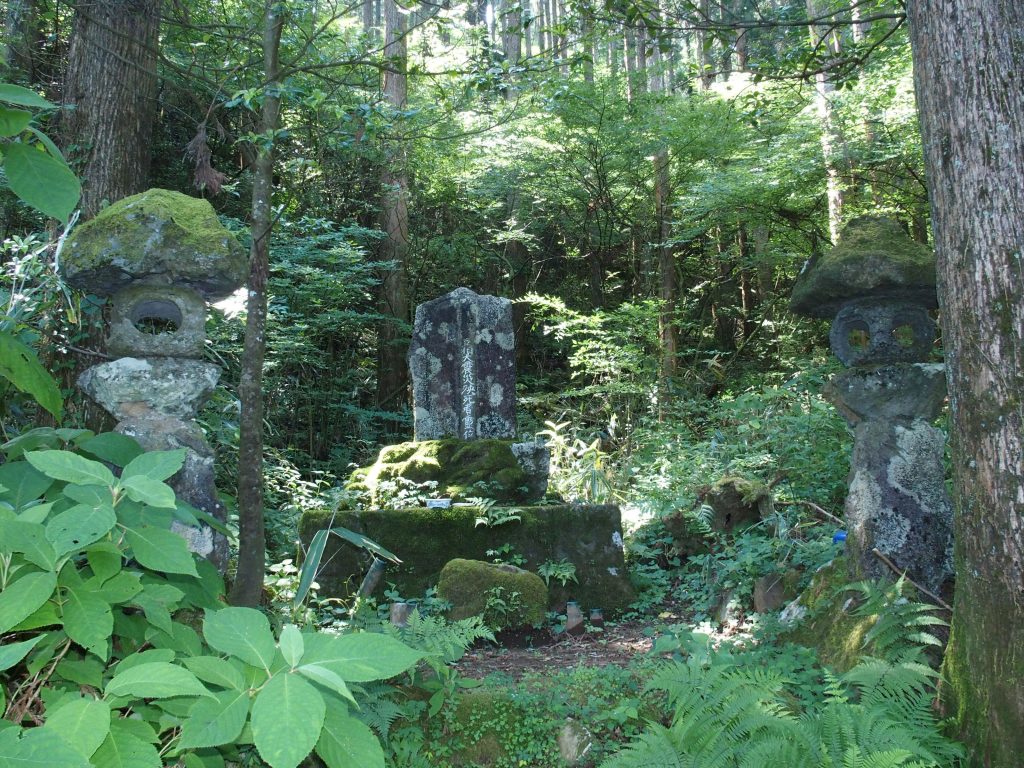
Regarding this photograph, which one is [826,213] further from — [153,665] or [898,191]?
[153,665]

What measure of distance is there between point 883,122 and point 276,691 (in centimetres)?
1031

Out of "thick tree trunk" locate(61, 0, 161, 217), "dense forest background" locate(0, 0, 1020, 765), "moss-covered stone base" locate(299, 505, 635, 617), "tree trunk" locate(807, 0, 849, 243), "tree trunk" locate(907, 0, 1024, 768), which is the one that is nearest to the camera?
"tree trunk" locate(907, 0, 1024, 768)

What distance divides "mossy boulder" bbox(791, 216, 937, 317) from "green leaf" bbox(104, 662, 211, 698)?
3778 mm

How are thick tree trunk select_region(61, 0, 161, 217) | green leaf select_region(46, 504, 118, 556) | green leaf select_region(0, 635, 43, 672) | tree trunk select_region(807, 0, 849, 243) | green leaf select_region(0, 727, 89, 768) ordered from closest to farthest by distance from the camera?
green leaf select_region(0, 727, 89, 768) < green leaf select_region(0, 635, 43, 672) < green leaf select_region(46, 504, 118, 556) < thick tree trunk select_region(61, 0, 161, 217) < tree trunk select_region(807, 0, 849, 243)

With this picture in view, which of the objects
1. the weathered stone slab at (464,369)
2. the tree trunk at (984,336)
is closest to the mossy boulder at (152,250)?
the tree trunk at (984,336)

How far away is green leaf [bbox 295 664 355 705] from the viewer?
1225 mm

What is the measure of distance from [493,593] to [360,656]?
4.06 metres

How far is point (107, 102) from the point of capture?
6535 millimetres

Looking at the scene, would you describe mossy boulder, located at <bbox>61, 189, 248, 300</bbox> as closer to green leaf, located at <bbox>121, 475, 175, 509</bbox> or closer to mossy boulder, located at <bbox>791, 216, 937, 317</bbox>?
green leaf, located at <bbox>121, 475, 175, 509</bbox>

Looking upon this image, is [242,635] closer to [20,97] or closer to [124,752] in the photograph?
[124,752]

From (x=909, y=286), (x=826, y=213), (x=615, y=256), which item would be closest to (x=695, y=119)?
(x=826, y=213)

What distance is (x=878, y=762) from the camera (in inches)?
90.6

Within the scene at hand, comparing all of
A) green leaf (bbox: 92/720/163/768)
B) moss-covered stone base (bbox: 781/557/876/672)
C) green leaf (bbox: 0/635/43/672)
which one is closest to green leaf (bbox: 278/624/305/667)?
green leaf (bbox: 92/720/163/768)

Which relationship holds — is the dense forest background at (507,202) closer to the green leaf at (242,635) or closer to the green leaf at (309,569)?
the green leaf at (309,569)
